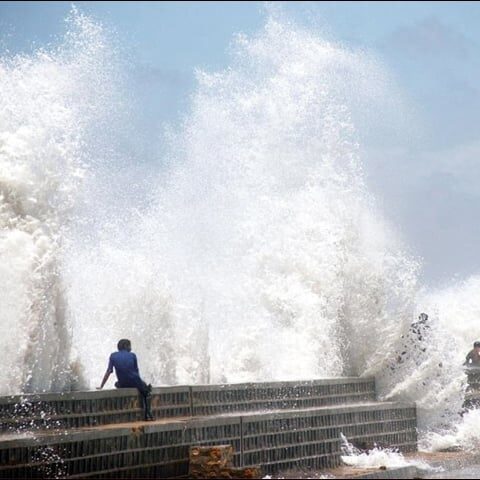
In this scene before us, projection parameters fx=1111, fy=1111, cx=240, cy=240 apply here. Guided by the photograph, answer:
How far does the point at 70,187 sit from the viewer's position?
15.8 metres

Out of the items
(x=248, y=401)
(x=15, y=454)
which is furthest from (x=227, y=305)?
(x=15, y=454)

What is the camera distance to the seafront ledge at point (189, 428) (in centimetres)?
1226

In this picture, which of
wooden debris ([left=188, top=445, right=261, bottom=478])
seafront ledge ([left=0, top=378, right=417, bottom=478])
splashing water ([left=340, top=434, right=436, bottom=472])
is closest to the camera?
seafront ledge ([left=0, top=378, right=417, bottom=478])

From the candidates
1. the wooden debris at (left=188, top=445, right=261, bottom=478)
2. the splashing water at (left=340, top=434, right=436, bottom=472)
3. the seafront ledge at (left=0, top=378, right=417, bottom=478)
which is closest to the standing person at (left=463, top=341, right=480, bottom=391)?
the seafront ledge at (left=0, top=378, right=417, bottom=478)

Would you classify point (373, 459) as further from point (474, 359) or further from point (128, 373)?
point (474, 359)

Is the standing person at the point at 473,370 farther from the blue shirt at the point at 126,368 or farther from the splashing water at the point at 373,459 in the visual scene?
the blue shirt at the point at 126,368

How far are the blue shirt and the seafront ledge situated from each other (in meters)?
0.25

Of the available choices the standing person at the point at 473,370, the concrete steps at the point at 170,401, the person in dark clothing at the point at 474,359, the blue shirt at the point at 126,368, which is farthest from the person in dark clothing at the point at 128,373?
the person in dark clothing at the point at 474,359

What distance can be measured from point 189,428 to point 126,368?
1.14 metres

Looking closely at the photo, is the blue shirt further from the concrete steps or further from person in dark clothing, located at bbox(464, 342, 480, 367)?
person in dark clothing, located at bbox(464, 342, 480, 367)

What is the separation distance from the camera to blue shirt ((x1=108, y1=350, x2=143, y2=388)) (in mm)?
14227

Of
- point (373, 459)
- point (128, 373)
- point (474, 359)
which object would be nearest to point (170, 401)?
point (128, 373)

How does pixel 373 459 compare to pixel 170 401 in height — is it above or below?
below

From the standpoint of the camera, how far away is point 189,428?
13.9 metres
